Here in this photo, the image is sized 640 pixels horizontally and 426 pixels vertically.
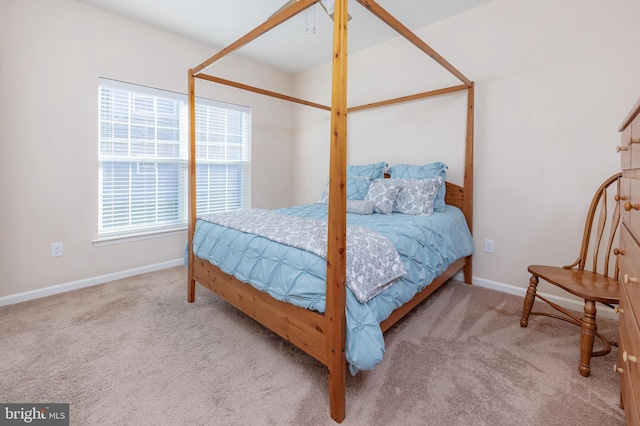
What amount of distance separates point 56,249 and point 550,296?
13.7ft

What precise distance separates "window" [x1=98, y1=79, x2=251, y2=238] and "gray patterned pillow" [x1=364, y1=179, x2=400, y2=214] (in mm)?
1935

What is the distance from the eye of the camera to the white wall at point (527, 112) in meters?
2.07

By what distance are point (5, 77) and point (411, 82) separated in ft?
11.4

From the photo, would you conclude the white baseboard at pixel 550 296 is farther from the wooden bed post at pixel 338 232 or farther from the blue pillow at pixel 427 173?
the wooden bed post at pixel 338 232

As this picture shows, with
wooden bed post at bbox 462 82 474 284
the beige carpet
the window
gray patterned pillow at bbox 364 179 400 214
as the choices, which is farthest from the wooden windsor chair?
the window

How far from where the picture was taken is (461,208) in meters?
2.76

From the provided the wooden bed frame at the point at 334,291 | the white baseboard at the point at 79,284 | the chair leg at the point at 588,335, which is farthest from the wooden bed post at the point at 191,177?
the chair leg at the point at 588,335

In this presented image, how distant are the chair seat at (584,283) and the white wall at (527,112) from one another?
1.90 feet

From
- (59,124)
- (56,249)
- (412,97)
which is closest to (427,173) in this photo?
(412,97)

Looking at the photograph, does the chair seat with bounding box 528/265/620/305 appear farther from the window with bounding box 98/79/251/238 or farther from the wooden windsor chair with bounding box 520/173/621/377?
the window with bounding box 98/79/251/238

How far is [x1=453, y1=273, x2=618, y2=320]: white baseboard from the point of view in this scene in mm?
2145

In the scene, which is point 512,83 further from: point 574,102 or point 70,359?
point 70,359

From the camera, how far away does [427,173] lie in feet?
9.09

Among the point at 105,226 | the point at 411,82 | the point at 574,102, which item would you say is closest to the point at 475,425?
the point at 574,102
